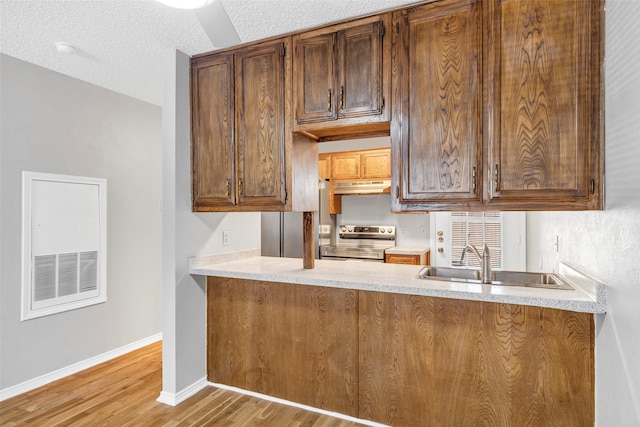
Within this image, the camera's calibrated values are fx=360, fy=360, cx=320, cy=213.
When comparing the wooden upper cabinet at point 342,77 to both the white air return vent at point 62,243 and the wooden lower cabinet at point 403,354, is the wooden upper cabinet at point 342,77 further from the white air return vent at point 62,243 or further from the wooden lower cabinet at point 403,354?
the white air return vent at point 62,243

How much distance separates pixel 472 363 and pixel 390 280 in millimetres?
613

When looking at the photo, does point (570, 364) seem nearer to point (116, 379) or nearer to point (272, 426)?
point (272, 426)

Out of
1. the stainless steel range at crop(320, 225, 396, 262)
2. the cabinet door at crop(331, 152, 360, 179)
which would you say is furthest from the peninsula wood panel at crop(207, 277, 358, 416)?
the cabinet door at crop(331, 152, 360, 179)

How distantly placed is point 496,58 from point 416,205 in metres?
0.85

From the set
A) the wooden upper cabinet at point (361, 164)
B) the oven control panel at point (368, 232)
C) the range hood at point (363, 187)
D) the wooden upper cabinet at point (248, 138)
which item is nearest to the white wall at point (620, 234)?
the wooden upper cabinet at point (248, 138)

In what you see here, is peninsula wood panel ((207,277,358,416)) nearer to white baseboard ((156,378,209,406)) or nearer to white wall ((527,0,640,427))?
white baseboard ((156,378,209,406))

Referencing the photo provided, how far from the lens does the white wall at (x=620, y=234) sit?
1.26 meters

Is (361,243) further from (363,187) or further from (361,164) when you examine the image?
(361,164)

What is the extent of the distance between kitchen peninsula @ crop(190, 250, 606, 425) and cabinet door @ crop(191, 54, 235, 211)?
1.75ft

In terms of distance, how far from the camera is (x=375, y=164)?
498 cm

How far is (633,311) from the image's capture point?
50.5 inches

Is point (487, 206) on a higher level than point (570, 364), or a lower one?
higher

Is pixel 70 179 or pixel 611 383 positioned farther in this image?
pixel 70 179

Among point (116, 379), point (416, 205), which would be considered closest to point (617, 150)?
point (416, 205)
